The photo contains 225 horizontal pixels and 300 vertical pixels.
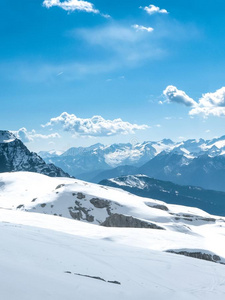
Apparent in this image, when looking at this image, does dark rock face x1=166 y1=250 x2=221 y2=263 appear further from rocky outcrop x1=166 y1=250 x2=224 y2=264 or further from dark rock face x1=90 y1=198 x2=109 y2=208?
dark rock face x1=90 y1=198 x2=109 y2=208

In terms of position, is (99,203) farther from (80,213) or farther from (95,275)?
(95,275)

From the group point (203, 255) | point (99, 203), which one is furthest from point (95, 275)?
point (99, 203)

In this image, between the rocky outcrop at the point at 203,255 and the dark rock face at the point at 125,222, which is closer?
the rocky outcrop at the point at 203,255

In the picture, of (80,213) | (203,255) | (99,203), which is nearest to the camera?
(203,255)

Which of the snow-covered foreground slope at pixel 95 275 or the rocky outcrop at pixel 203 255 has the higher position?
the snow-covered foreground slope at pixel 95 275

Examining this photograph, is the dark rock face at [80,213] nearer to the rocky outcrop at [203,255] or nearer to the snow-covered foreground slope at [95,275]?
the rocky outcrop at [203,255]

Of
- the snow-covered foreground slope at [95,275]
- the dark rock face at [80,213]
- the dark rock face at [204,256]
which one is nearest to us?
the snow-covered foreground slope at [95,275]

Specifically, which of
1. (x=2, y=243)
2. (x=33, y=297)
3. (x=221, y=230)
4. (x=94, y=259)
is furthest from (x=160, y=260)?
(x=221, y=230)

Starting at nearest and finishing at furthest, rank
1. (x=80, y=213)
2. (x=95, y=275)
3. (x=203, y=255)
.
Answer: (x=95, y=275) < (x=203, y=255) < (x=80, y=213)

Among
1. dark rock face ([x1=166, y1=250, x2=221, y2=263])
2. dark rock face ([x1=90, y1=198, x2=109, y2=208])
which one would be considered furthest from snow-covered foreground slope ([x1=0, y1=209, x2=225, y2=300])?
dark rock face ([x1=90, y1=198, x2=109, y2=208])

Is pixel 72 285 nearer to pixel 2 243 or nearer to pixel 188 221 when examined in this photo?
pixel 2 243

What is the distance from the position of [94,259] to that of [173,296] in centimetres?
597

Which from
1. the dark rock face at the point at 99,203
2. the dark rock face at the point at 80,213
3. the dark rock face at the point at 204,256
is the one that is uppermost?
the dark rock face at the point at 99,203

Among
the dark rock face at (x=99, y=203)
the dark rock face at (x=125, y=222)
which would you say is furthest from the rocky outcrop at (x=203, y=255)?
the dark rock face at (x=99, y=203)
